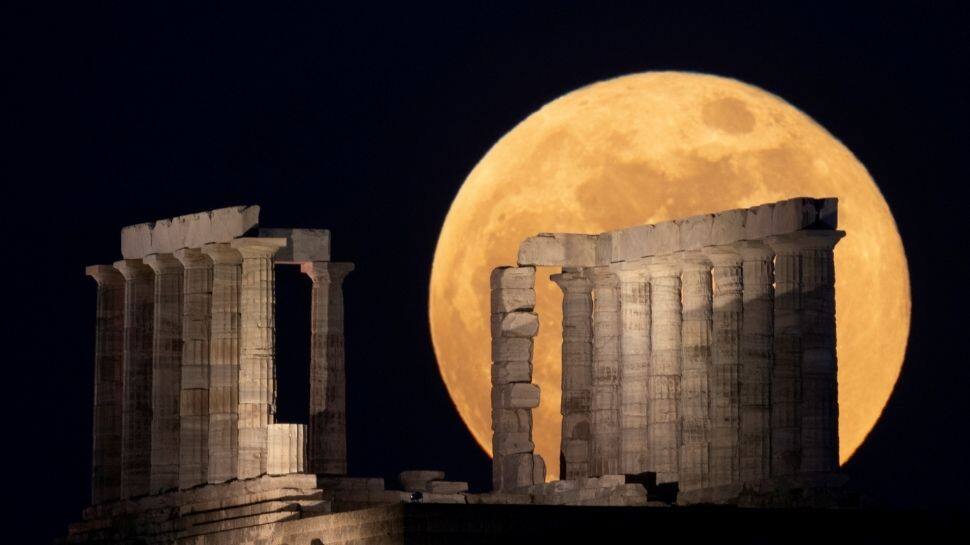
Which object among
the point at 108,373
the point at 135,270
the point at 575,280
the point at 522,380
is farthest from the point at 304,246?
the point at 575,280

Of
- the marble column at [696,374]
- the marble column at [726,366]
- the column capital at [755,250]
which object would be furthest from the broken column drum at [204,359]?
the column capital at [755,250]

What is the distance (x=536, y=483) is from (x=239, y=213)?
1259cm

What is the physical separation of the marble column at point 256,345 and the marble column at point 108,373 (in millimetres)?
8171

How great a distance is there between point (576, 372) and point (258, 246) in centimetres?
1361

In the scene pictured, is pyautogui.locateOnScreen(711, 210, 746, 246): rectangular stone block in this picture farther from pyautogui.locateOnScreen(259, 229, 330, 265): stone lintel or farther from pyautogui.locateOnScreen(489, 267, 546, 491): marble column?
pyautogui.locateOnScreen(259, 229, 330, 265): stone lintel

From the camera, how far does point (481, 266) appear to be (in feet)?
369

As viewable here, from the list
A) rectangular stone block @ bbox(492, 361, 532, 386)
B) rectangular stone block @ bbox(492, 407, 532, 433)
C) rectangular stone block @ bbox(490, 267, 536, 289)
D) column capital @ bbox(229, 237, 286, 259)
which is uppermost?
column capital @ bbox(229, 237, 286, 259)

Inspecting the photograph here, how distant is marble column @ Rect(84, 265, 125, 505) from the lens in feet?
348

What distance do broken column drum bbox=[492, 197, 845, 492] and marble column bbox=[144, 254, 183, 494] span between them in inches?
406

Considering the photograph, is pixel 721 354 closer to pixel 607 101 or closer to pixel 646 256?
pixel 646 256

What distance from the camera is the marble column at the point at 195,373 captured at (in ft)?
328

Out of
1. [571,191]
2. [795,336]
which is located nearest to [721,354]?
[795,336]

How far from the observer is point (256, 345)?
324 feet

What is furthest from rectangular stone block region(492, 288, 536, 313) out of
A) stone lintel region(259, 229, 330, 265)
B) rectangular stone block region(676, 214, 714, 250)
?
rectangular stone block region(676, 214, 714, 250)
